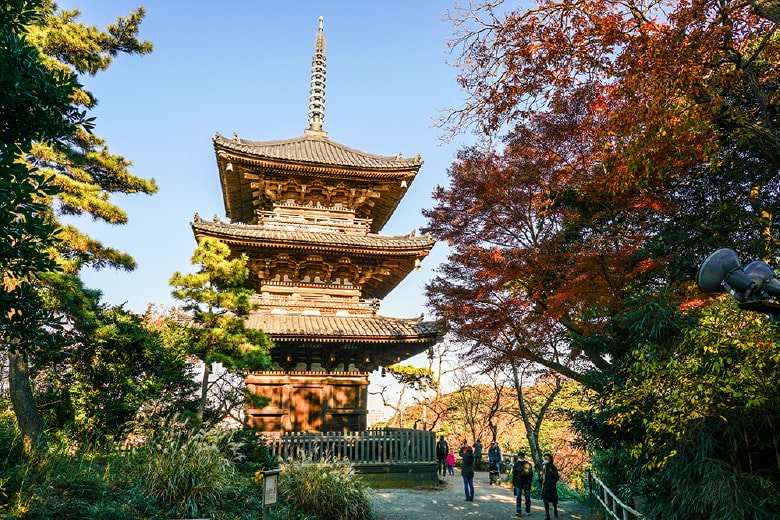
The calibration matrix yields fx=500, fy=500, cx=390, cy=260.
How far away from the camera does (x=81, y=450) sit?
9.07 metres

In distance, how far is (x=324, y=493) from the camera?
9.36 metres

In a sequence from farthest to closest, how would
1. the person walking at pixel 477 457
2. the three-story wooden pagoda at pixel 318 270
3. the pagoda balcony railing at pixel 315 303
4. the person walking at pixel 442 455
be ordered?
1. the person walking at pixel 477 457
2. the person walking at pixel 442 455
3. the pagoda balcony railing at pixel 315 303
4. the three-story wooden pagoda at pixel 318 270

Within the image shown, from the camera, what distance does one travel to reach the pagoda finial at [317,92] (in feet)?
74.6

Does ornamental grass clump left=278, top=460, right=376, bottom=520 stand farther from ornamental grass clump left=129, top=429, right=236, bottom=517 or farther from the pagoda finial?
the pagoda finial

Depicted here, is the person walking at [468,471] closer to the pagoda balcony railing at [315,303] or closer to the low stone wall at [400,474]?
the low stone wall at [400,474]

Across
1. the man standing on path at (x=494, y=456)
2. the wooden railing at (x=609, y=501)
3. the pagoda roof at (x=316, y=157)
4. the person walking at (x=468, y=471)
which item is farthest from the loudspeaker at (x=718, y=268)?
the man standing on path at (x=494, y=456)

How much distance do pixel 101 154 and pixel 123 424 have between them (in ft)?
19.4

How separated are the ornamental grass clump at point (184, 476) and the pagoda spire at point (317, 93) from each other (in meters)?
16.0

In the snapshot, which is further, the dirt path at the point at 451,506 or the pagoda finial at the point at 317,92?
the pagoda finial at the point at 317,92

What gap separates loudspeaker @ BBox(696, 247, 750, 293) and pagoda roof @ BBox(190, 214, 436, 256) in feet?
43.3

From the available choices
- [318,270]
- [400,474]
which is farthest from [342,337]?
[400,474]

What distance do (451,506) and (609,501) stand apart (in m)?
3.70

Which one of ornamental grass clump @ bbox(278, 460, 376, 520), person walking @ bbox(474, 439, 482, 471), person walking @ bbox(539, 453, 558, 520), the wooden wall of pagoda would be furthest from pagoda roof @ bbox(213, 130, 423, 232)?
person walking @ bbox(474, 439, 482, 471)

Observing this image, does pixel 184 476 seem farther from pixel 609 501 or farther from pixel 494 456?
pixel 494 456
